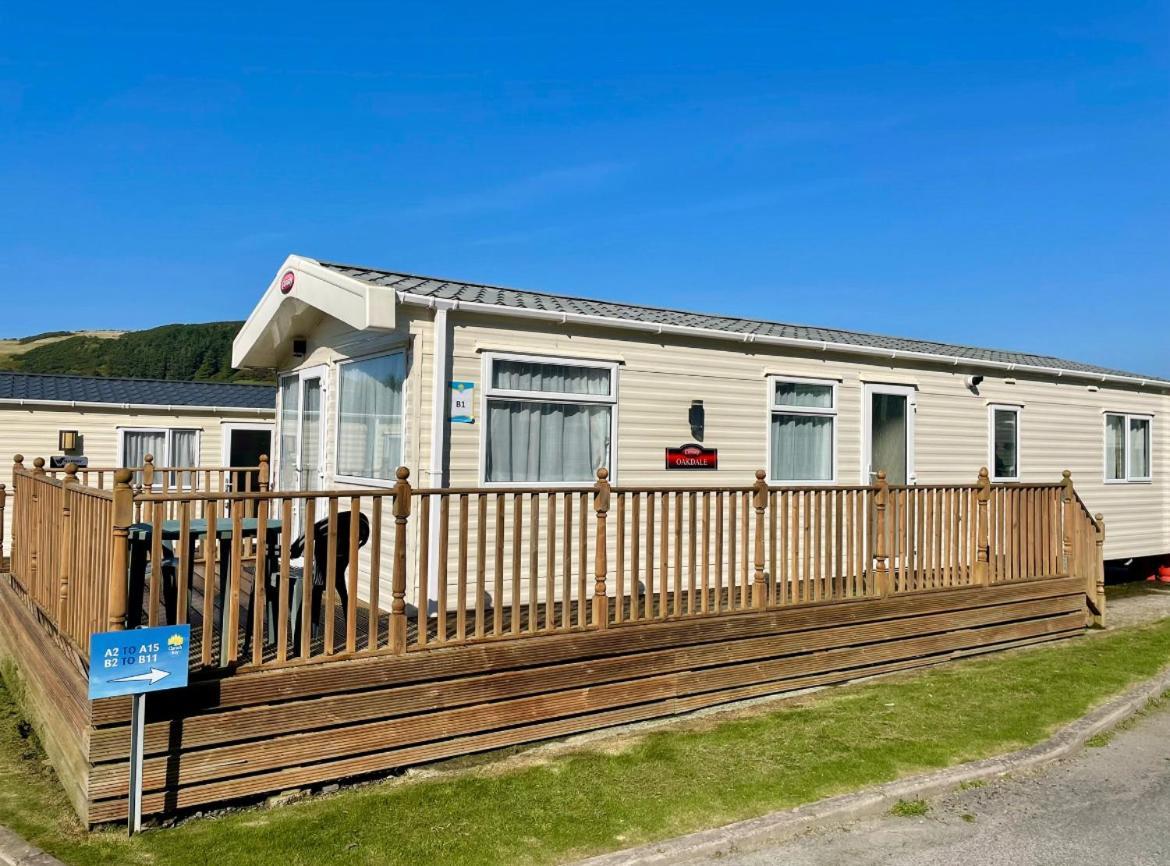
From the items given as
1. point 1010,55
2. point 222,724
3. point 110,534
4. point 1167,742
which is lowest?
point 1167,742

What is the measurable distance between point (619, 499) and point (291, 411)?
5.13 m

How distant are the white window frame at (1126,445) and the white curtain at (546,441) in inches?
314

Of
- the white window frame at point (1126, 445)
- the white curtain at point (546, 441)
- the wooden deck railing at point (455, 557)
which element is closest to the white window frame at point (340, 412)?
the wooden deck railing at point (455, 557)

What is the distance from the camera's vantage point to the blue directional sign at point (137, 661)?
3.72 meters

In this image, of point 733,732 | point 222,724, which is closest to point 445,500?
point 222,724

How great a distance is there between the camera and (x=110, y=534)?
13.3 ft

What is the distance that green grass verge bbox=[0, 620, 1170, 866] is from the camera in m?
3.76

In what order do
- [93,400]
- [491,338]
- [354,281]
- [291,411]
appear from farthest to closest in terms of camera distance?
[93,400]
[291,411]
[491,338]
[354,281]

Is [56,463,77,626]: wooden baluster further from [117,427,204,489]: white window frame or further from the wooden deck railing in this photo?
[117,427,204,489]: white window frame

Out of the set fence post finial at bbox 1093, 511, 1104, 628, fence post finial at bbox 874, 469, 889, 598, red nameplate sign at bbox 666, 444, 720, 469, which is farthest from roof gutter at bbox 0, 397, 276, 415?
fence post finial at bbox 1093, 511, 1104, 628

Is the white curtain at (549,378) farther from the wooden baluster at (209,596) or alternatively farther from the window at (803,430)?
the wooden baluster at (209,596)

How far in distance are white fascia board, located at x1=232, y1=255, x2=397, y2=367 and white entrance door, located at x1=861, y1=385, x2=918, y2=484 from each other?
5.28 meters

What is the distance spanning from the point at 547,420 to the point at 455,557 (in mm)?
1325

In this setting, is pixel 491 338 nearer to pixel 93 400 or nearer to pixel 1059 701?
pixel 1059 701
